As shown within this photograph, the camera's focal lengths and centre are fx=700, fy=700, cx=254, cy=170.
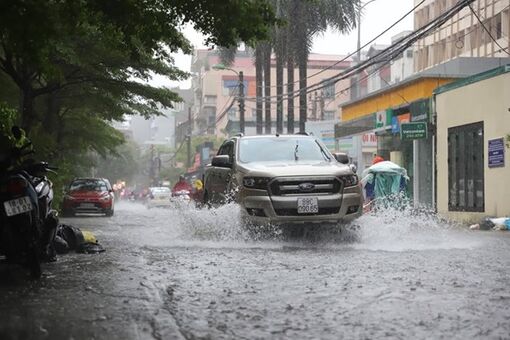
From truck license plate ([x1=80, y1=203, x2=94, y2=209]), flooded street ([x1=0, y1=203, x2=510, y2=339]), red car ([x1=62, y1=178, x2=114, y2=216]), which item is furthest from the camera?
truck license plate ([x1=80, y1=203, x2=94, y2=209])

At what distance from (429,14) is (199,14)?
162 ft

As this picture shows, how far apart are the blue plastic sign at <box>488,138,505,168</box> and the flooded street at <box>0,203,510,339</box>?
1025 centimetres

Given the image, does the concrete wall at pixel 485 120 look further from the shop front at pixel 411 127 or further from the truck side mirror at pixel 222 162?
the truck side mirror at pixel 222 162

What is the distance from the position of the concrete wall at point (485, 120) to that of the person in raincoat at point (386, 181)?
17.1ft

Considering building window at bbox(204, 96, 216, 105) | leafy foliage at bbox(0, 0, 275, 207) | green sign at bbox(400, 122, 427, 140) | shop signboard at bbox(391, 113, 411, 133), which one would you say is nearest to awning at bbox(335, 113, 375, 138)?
shop signboard at bbox(391, 113, 411, 133)

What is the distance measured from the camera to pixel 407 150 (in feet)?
93.0

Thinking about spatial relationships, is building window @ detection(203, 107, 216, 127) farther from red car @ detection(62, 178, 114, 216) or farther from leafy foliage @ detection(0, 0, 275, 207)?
red car @ detection(62, 178, 114, 216)

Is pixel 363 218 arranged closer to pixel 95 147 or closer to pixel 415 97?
pixel 415 97

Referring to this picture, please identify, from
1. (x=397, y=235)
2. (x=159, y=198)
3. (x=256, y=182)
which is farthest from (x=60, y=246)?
(x=159, y=198)

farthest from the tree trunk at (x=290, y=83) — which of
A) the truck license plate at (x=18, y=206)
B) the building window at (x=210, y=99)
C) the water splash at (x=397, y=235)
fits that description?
the building window at (x=210, y=99)

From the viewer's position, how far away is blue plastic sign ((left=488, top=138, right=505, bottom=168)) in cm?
1941

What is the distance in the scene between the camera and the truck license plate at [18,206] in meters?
6.07

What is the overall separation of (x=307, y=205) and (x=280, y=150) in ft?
6.10

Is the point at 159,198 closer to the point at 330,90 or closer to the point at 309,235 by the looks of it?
the point at 309,235
